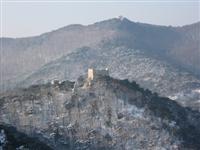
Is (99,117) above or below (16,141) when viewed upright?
above

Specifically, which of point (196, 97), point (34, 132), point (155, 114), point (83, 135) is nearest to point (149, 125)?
point (155, 114)

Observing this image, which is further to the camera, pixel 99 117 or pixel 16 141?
pixel 99 117

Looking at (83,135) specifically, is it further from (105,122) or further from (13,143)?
(13,143)

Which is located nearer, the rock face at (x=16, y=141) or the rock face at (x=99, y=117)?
the rock face at (x=16, y=141)

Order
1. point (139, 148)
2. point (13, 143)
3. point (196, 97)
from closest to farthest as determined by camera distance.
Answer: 1. point (13, 143)
2. point (139, 148)
3. point (196, 97)

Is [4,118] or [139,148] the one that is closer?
[139,148]

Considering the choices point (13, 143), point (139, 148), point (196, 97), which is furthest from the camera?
point (196, 97)

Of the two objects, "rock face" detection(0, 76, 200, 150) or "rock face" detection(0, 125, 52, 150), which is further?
"rock face" detection(0, 76, 200, 150)

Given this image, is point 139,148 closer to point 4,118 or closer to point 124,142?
point 124,142
